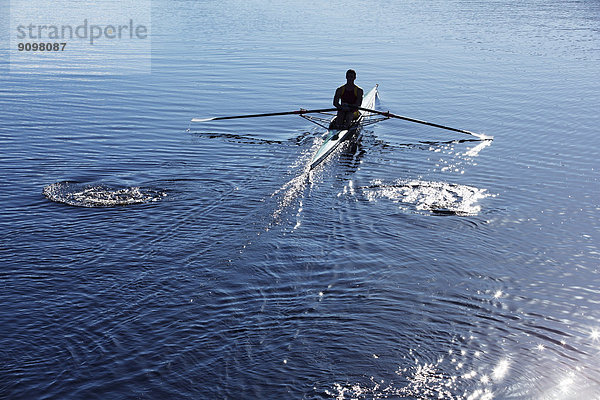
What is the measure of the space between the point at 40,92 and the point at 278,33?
25.8m

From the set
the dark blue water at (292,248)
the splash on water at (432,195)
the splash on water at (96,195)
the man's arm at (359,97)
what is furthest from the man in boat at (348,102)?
the splash on water at (96,195)

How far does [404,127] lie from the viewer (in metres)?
25.2

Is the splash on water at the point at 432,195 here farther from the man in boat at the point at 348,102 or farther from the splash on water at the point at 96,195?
the splash on water at the point at 96,195

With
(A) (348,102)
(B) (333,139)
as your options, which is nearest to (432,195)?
(B) (333,139)

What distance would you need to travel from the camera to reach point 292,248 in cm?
1374

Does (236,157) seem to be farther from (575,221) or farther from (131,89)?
(131,89)

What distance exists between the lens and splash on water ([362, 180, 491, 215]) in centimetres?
1653

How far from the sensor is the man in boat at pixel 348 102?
22922 millimetres

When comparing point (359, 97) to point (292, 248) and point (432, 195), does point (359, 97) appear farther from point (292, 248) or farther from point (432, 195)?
point (292, 248)

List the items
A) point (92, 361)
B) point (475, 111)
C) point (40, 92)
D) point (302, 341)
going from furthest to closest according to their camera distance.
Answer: point (40, 92), point (475, 111), point (302, 341), point (92, 361)

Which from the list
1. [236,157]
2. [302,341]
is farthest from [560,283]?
[236,157]

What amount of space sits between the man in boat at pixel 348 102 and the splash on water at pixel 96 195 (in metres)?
8.64

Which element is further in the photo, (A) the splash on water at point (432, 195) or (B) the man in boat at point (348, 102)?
(B) the man in boat at point (348, 102)

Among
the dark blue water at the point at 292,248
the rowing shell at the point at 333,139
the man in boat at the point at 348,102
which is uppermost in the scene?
the man in boat at the point at 348,102
